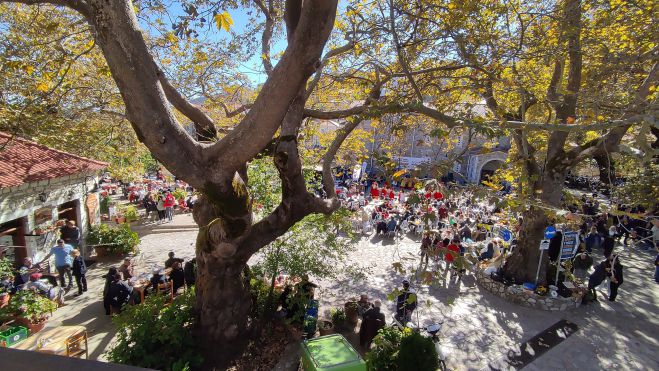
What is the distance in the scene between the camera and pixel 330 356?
18.6 ft

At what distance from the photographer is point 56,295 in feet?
27.6

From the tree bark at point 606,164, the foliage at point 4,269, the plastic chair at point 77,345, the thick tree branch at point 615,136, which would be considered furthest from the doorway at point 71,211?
the thick tree branch at point 615,136

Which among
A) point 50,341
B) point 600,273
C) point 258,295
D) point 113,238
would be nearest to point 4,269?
point 50,341

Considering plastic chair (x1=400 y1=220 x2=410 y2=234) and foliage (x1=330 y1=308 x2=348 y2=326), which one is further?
plastic chair (x1=400 y1=220 x2=410 y2=234)

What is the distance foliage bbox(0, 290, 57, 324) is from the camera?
6.62 meters

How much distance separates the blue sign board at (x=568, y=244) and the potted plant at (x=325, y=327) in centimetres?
637

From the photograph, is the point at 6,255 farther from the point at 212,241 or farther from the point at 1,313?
the point at 212,241

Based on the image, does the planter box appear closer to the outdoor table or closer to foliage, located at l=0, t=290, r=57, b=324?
the outdoor table

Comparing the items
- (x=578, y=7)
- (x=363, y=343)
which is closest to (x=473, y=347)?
(x=363, y=343)

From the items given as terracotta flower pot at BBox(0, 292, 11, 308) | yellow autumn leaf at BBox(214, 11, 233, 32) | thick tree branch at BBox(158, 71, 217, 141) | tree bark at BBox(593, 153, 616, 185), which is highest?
yellow autumn leaf at BBox(214, 11, 233, 32)

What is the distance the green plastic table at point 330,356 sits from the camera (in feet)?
17.9

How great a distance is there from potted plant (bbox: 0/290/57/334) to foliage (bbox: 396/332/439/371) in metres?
6.86

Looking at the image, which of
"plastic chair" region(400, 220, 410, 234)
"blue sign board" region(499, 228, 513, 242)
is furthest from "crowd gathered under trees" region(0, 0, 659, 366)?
"plastic chair" region(400, 220, 410, 234)

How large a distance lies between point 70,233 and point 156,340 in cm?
674
